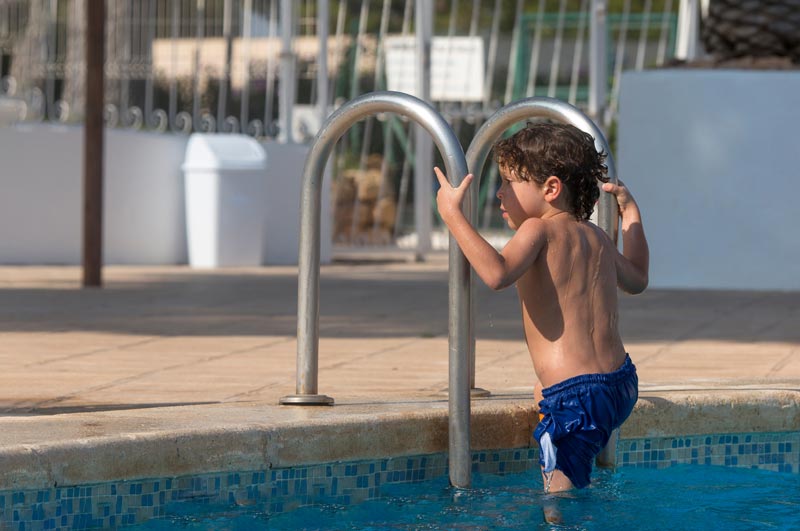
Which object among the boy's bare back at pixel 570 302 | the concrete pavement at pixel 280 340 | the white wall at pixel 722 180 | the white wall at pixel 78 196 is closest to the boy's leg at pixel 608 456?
the boy's bare back at pixel 570 302

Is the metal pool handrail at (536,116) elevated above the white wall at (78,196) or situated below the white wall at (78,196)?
above

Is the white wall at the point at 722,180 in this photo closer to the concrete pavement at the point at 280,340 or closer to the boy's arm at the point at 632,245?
the concrete pavement at the point at 280,340

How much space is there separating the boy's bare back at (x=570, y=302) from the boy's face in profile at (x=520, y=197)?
63 mm

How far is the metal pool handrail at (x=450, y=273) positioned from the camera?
3311 mm

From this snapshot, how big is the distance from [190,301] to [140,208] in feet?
12.0

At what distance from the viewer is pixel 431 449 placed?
3.62 meters

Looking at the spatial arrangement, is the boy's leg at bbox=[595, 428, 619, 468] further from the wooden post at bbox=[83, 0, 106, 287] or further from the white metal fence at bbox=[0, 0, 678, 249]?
the white metal fence at bbox=[0, 0, 678, 249]

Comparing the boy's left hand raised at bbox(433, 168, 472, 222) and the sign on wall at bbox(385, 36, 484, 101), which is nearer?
the boy's left hand raised at bbox(433, 168, 472, 222)

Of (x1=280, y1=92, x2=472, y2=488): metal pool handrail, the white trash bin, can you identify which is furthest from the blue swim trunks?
the white trash bin

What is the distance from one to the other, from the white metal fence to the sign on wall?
30mm

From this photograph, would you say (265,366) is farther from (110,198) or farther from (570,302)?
(110,198)

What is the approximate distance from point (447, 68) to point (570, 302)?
33.0 feet

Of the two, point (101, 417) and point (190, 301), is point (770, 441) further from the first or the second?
point (190, 301)

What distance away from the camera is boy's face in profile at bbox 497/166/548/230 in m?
3.30
